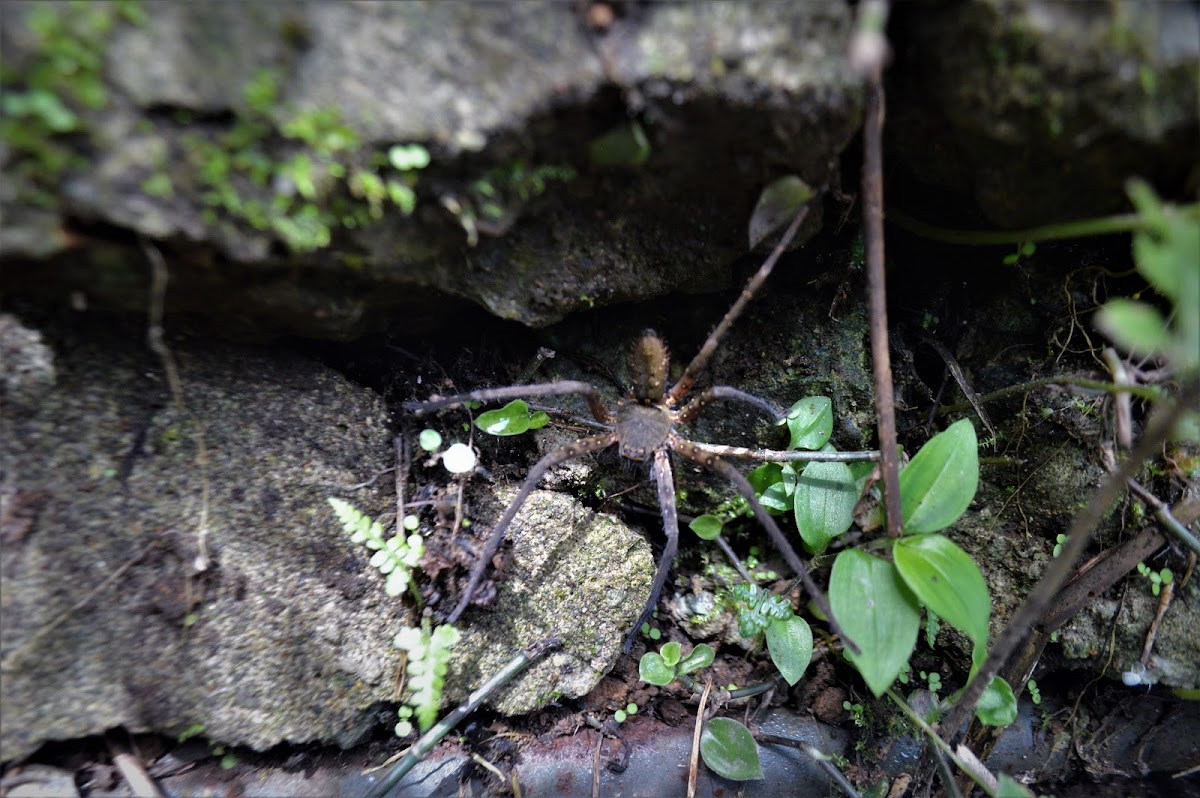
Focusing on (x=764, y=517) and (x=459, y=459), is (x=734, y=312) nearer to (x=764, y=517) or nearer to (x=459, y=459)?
(x=764, y=517)

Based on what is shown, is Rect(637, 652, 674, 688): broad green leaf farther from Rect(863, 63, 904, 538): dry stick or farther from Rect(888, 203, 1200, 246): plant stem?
Rect(888, 203, 1200, 246): plant stem

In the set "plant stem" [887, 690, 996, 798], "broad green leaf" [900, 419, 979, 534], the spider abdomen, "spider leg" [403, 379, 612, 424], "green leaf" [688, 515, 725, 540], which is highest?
"spider leg" [403, 379, 612, 424]

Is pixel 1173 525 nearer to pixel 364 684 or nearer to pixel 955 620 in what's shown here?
pixel 955 620

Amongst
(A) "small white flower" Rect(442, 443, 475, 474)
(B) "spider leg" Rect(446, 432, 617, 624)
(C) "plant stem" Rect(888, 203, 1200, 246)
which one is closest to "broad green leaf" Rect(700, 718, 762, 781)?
(B) "spider leg" Rect(446, 432, 617, 624)

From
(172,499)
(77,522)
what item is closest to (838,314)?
(172,499)

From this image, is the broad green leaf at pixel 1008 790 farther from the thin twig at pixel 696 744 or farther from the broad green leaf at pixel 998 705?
the thin twig at pixel 696 744

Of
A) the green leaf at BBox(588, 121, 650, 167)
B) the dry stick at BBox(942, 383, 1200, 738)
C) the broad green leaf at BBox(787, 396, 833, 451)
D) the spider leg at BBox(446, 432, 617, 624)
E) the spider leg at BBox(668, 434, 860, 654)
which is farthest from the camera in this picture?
the broad green leaf at BBox(787, 396, 833, 451)

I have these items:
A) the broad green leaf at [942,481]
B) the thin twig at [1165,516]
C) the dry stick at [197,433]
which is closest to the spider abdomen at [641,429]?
the broad green leaf at [942,481]
